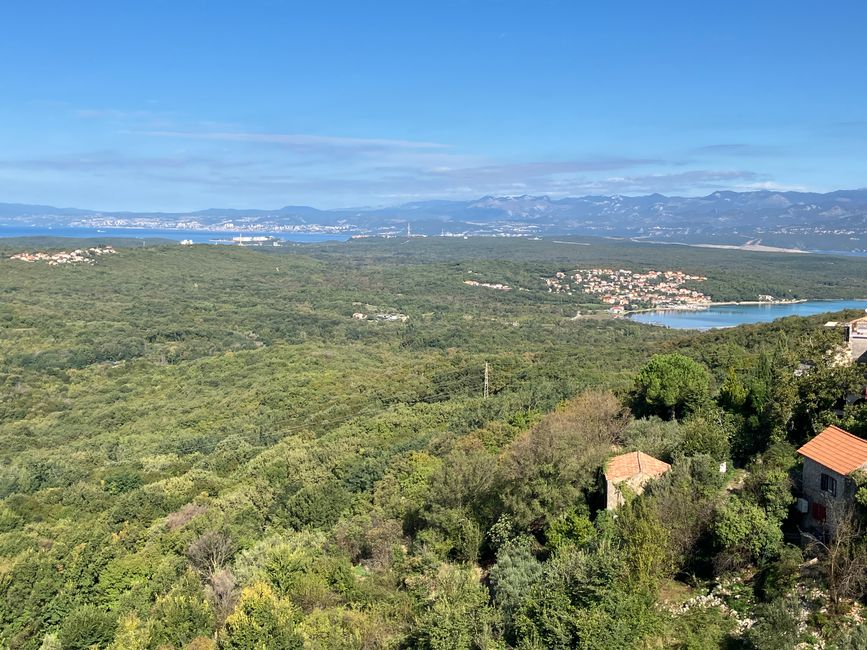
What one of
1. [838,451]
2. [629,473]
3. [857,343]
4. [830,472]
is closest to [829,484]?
[830,472]

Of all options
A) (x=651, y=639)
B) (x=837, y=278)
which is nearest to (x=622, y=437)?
(x=651, y=639)

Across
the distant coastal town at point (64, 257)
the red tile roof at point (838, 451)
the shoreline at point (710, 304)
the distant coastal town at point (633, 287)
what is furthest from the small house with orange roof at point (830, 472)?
the distant coastal town at point (64, 257)

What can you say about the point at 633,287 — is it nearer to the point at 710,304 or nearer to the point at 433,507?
the point at 710,304

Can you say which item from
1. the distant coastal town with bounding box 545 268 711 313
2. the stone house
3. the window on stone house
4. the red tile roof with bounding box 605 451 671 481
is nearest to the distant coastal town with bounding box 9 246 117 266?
the distant coastal town with bounding box 545 268 711 313

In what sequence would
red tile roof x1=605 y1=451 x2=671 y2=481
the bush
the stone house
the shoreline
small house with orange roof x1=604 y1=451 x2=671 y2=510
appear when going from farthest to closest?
1. the shoreline
2. the stone house
3. red tile roof x1=605 y1=451 x2=671 y2=481
4. the bush
5. small house with orange roof x1=604 y1=451 x2=671 y2=510

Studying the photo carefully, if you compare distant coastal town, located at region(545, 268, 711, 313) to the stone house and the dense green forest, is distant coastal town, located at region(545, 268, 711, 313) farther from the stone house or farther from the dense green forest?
the stone house

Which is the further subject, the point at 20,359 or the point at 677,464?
the point at 20,359

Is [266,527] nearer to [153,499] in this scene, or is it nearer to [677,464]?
[153,499]
